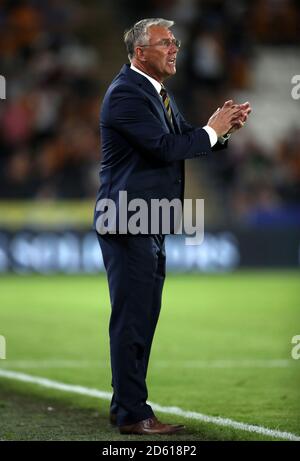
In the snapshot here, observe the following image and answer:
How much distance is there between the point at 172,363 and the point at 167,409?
196cm

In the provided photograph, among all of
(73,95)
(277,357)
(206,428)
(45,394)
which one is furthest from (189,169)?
(206,428)

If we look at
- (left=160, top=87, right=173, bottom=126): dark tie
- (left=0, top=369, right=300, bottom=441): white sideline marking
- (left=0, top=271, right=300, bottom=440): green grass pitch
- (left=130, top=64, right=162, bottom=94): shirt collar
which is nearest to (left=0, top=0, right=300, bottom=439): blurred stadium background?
(left=0, top=271, right=300, bottom=440): green grass pitch

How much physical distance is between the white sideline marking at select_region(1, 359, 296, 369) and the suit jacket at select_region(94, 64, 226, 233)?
2807 millimetres

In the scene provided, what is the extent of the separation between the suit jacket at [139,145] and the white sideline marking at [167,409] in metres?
1.13

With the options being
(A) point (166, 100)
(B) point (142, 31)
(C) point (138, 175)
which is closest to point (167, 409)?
(C) point (138, 175)

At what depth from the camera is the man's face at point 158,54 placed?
5355 millimetres

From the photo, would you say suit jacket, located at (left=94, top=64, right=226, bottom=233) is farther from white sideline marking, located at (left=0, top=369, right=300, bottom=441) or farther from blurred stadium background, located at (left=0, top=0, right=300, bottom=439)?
blurred stadium background, located at (left=0, top=0, right=300, bottom=439)

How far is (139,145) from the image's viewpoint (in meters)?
5.30

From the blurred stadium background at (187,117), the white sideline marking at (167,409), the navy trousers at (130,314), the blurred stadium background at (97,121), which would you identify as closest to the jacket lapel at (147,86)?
the navy trousers at (130,314)

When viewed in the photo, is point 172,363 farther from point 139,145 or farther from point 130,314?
point 139,145

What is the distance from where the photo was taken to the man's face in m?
5.36

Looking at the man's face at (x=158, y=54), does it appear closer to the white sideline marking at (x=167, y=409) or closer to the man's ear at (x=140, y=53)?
the man's ear at (x=140, y=53)
